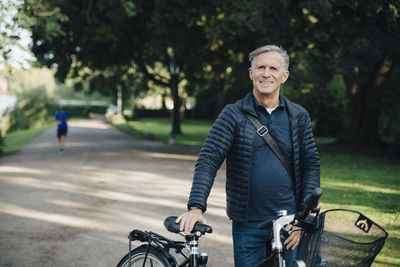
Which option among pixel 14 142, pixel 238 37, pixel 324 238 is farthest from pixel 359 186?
pixel 14 142

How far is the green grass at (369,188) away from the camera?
267 inches

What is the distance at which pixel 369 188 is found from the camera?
1088 centimetres

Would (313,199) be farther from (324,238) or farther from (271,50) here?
(271,50)

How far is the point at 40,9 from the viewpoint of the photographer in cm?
1385

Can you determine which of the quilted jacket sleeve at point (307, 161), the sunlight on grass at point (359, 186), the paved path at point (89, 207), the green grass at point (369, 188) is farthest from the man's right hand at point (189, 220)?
the sunlight on grass at point (359, 186)

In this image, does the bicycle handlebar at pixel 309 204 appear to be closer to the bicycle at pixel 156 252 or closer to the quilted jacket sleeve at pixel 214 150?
the quilted jacket sleeve at pixel 214 150

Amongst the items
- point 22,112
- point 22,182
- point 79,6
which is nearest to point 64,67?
point 79,6

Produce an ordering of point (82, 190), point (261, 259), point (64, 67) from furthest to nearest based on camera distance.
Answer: point (64, 67)
point (82, 190)
point (261, 259)

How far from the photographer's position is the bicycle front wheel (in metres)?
2.80

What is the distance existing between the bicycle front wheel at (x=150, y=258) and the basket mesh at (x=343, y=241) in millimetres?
811

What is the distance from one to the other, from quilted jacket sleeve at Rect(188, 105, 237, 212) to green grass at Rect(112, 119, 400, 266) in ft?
11.2

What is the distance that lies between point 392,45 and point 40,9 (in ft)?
33.6

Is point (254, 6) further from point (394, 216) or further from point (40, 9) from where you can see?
point (394, 216)

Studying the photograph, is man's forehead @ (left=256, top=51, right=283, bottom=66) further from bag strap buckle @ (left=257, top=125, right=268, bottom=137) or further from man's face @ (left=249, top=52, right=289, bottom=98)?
bag strap buckle @ (left=257, top=125, right=268, bottom=137)
